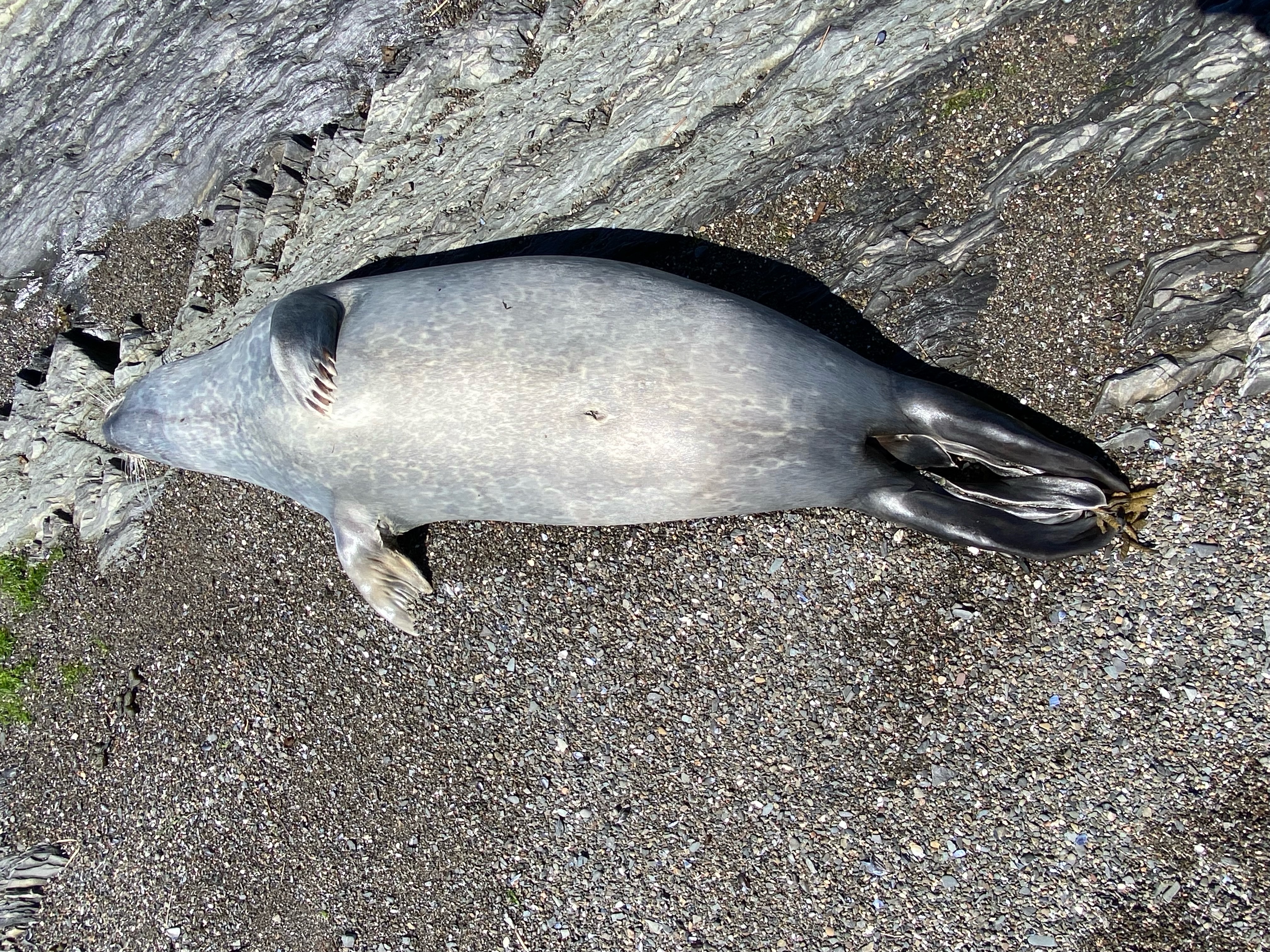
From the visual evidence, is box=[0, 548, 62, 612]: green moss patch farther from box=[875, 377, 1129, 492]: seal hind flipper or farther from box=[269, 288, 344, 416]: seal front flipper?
box=[875, 377, 1129, 492]: seal hind flipper

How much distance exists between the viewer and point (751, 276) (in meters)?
4.43

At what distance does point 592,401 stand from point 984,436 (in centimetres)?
171

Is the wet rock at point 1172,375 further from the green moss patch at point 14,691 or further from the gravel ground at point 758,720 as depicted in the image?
the green moss patch at point 14,691

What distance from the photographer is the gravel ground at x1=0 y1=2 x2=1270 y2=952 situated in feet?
10.9

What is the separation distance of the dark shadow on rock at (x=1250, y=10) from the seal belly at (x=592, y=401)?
2243 millimetres

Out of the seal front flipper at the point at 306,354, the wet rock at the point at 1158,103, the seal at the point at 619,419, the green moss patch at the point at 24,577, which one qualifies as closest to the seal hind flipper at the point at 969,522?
the seal at the point at 619,419

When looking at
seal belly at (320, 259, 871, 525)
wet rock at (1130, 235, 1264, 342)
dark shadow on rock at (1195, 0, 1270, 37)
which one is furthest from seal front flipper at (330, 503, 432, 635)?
dark shadow on rock at (1195, 0, 1270, 37)

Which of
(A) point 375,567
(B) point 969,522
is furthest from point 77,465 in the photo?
(B) point 969,522

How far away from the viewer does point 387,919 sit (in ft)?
13.4

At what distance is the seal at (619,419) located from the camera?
3.57 m

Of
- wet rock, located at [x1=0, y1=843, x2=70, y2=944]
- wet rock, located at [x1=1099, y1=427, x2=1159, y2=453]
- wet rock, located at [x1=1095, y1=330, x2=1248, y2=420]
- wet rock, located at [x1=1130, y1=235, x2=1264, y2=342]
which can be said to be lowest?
wet rock, located at [x1=1099, y1=427, x2=1159, y2=453]

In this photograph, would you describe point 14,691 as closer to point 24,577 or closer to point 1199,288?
point 24,577

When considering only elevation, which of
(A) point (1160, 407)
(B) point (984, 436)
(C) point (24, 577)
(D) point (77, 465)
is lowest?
(A) point (1160, 407)

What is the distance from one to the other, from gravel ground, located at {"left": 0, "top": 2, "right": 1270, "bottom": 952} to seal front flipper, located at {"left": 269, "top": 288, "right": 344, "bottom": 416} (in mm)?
1171
